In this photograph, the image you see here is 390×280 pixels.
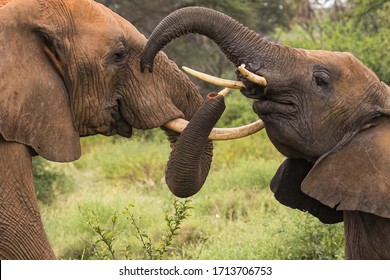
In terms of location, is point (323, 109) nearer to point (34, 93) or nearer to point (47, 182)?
point (34, 93)

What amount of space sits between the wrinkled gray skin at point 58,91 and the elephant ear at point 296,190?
0.37 m

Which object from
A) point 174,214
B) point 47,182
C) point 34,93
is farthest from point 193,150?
point 47,182

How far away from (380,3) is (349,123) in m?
9.78

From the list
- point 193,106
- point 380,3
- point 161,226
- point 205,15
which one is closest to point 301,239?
point 161,226

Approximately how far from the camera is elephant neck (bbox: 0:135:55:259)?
12.9ft

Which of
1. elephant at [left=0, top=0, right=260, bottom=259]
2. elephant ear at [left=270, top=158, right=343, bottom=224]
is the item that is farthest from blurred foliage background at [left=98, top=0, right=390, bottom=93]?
elephant at [left=0, top=0, right=260, bottom=259]

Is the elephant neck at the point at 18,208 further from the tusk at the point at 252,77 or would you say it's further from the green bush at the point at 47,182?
the green bush at the point at 47,182

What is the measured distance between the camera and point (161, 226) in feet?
25.6

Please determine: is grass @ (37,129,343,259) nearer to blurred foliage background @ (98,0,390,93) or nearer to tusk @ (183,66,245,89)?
tusk @ (183,66,245,89)

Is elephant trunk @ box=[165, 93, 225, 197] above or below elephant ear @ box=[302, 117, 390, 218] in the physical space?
below

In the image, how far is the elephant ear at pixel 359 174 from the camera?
13.7 ft

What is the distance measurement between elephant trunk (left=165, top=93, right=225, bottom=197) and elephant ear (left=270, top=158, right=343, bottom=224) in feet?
1.15

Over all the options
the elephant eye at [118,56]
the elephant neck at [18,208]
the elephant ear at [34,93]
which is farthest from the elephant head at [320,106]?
the elephant neck at [18,208]

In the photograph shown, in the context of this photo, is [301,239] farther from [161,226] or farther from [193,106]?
[193,106]
